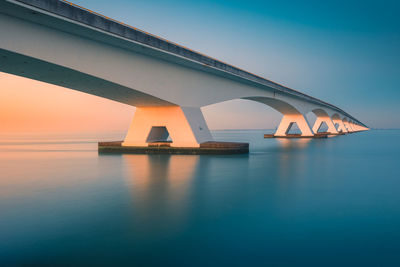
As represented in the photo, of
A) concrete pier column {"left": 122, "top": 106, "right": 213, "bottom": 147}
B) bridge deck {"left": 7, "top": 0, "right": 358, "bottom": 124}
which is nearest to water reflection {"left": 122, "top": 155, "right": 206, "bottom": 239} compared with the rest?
concrete pier column {"left": 122, "top": 106, "right": 213, "bottom": 147}

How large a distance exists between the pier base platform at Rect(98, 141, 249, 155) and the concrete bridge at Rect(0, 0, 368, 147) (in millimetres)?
418

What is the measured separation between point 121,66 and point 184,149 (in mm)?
7501

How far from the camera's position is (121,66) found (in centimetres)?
1862

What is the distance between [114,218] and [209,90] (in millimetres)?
19897

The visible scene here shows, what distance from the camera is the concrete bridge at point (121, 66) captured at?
13672mm

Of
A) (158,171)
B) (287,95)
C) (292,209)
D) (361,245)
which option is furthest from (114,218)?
(287,95)

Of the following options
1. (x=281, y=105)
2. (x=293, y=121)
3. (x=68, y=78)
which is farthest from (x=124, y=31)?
(x=293, y=121)

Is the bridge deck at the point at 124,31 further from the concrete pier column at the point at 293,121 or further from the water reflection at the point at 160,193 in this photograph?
the concrete pier column at the point at 293,121

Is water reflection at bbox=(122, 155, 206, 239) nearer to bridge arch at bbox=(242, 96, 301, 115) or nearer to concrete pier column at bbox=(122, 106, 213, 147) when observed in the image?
concrete pier column at bbox=(122, 106, 213, 147)

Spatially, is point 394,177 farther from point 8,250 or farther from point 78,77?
point 78,77

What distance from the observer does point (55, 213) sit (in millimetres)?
7992

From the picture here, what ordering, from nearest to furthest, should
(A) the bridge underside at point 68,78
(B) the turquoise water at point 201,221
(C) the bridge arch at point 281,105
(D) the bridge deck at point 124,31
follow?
(B) the turquoise water at point 201,221 < (D) the bridge deck at point 124,31 < (A) the bridge underside at point 68,78 < (C) the bridge arch at point 281,105

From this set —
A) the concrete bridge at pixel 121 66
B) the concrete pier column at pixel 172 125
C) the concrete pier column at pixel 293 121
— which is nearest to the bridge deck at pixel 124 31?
the concrete bridge at pixel 121 66

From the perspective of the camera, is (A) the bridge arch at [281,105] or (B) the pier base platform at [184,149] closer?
(B) the pier base platform at [184,149]
